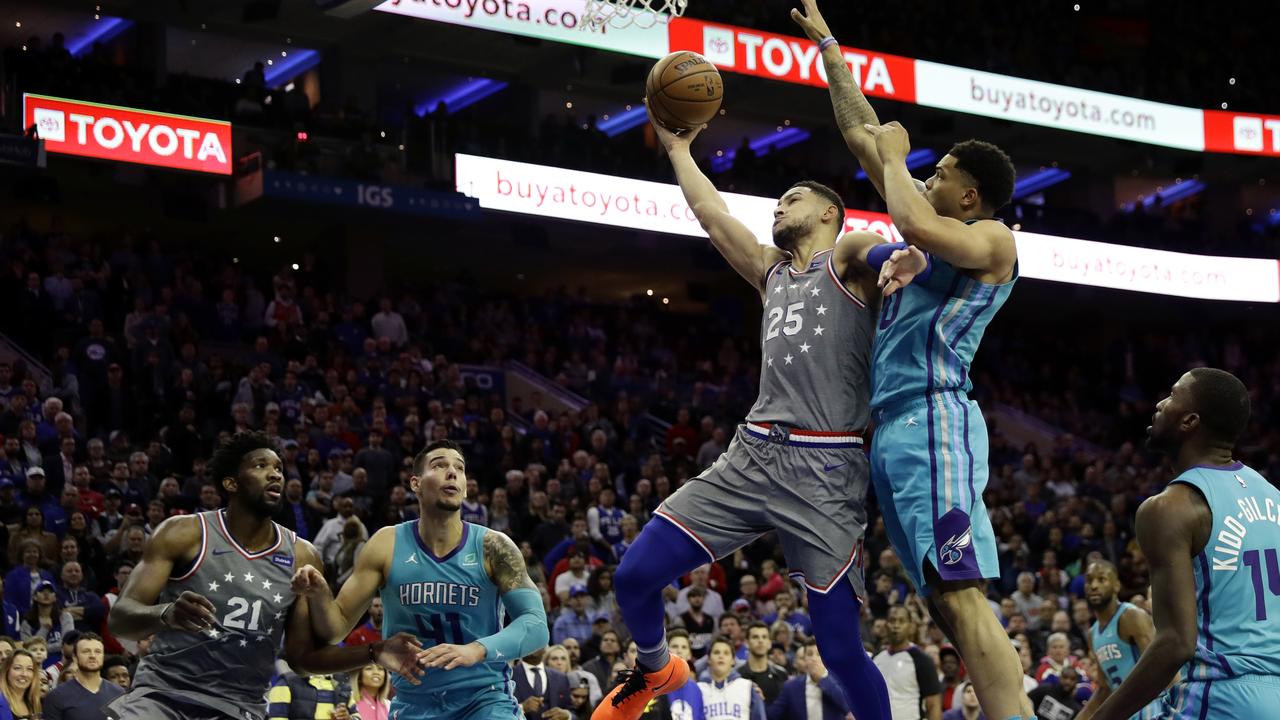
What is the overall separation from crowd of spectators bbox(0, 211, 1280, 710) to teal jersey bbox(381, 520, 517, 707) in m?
5.82

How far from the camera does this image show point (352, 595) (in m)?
6.59

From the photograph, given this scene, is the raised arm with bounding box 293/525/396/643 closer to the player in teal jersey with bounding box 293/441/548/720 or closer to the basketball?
the player in teal jersey with bounding box 293/441/548/720

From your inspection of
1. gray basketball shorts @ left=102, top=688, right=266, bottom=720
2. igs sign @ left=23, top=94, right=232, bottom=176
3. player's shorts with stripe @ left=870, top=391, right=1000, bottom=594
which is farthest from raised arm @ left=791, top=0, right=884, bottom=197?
igs sign @ left=23, top=94, right=232, bottom=176

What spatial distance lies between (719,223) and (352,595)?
2328mm

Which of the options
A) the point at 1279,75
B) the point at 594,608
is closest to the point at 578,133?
the point at 594,608

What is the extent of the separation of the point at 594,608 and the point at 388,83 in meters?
16.2

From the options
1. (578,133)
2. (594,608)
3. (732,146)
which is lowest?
(594,608)

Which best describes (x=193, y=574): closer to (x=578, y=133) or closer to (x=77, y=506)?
(x=77, y=506)

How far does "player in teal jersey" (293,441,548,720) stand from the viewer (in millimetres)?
6520

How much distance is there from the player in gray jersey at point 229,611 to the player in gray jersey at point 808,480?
3.96ft

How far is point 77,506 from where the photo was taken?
13578mm

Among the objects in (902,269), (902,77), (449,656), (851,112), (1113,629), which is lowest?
(1113,629)

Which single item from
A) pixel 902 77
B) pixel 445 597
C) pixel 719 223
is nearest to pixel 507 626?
pixel 445 597

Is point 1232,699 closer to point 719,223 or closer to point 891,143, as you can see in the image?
point 891,143
